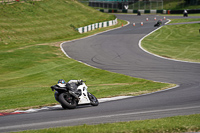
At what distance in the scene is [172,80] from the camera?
22.5m

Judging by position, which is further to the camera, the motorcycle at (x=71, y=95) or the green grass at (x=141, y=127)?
the motorcycle at (x=71, y=95)

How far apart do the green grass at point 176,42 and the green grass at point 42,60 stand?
11877 millimetres

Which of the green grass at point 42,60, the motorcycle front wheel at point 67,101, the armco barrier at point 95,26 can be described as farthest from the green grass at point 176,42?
the motorcycle front wheel at point 67,101

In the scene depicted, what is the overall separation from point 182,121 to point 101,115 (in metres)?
3.14

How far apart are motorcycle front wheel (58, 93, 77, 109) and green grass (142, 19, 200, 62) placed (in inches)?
864

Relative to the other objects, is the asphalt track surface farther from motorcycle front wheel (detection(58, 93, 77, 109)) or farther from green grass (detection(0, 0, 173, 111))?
green grass (detection(0, 0, 173, 111))

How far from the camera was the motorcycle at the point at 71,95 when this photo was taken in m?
12.5

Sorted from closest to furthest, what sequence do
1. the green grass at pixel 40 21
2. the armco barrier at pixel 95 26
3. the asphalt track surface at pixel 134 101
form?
1. the asphalt track surface at pixel 134 101
2. the green grass at pixel 40 21
3. the armco barrier at pixel 95 26

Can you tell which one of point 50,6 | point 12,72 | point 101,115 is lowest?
point 12,72

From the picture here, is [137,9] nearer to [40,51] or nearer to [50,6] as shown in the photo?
[50,6]

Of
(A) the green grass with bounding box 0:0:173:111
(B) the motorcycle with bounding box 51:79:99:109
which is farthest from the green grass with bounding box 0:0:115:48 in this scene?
(B) the motorcycle with bounding box 51:79:99:109

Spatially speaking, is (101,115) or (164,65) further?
(164,65)

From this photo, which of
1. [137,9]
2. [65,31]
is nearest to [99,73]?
[65,31]

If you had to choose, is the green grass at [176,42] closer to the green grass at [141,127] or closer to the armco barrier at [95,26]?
the armco barrier at [95,26]
